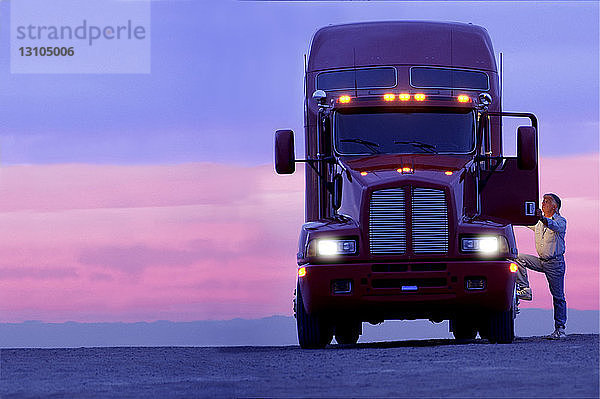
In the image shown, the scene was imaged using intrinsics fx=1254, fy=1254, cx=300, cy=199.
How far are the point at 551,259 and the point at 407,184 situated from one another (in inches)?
132

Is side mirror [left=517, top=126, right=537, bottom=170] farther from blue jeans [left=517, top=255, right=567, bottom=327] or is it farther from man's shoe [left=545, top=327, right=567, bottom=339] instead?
man's shoe [left=545, top=327, right=567, bottom=339]

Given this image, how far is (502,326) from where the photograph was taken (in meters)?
18.2

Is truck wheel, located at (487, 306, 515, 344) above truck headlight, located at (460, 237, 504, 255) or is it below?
below

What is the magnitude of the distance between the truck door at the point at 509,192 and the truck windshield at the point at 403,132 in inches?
16.6

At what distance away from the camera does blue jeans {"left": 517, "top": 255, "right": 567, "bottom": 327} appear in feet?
64.7

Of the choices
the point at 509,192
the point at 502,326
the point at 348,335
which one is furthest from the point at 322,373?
the point at 348,335

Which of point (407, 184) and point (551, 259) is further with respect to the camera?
point (551, 259)

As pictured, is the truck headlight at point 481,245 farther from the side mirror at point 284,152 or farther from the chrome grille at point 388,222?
the side mirror at point 284,152

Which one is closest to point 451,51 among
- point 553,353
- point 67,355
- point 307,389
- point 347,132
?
point 347,132

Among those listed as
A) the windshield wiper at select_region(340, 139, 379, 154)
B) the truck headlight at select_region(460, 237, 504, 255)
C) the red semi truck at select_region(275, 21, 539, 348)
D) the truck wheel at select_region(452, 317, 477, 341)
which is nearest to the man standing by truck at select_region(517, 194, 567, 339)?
the red semi truck at select_region(275, 21, 539, 348)

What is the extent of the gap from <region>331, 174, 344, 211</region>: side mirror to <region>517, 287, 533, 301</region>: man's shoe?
3400 mm

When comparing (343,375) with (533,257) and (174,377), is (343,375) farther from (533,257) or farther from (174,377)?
(533,257)

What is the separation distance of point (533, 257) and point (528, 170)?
6.64 feet

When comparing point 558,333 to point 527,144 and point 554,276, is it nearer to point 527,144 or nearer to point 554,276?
point 554,276
